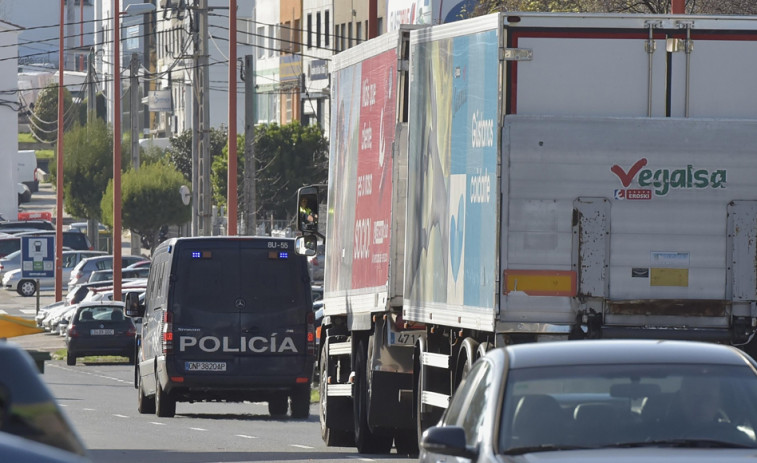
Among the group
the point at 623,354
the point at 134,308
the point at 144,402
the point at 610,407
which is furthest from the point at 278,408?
the point at 610,407

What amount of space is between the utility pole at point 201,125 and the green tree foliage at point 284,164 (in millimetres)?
39067

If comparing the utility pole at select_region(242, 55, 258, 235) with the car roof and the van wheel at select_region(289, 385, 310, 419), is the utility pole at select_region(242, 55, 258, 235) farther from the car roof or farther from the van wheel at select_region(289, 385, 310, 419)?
the car roof

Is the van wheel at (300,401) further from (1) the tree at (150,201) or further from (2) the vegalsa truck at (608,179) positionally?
(1) the tree at (150,201)

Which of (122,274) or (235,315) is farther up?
(235,315)

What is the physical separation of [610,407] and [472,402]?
0.73 meters

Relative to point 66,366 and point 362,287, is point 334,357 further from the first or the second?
point 66,366

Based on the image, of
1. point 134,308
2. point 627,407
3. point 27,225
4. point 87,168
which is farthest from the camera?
point 87,168

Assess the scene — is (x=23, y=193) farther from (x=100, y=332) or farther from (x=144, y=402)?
(x=144, y=402)

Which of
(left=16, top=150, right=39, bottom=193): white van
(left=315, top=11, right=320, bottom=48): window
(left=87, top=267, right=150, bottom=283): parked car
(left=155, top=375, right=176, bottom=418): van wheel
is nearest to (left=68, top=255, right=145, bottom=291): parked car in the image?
(left=87, top=267, right=150, bottom=283): parked car

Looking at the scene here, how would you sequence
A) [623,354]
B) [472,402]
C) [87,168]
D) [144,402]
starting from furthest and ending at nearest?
[87,168] < [144,402] < [472,402] < [623,354]

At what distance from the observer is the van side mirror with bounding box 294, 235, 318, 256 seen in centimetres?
2053

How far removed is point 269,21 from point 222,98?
1133 inches

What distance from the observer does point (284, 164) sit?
80188mm

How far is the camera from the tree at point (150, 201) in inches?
3344
